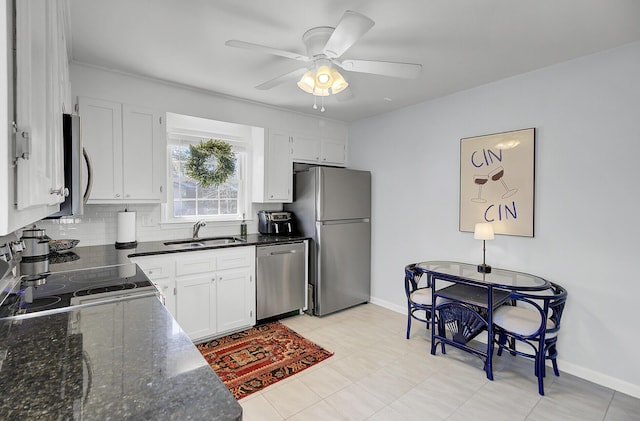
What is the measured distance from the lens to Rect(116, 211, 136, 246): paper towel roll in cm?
287

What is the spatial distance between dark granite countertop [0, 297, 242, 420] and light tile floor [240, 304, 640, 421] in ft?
4.48

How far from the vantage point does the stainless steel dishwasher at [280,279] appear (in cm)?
336

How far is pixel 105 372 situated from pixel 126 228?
8.03 ft

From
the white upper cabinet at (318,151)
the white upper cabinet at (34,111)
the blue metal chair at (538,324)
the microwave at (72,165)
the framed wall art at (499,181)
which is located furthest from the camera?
the white upper cabinet at (318,151)

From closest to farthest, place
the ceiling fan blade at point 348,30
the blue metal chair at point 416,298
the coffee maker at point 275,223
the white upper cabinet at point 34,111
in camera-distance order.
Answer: the white upper cabinet at point 34,111 → the ceiling fan blade at point 348,30 → the blue metal chair at point 416,298 → the coffee maker at point 275,223

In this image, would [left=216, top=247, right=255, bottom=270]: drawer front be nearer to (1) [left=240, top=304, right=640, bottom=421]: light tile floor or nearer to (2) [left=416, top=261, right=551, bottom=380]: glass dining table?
(1) [left=240, top=304, right=640, bottom=421]: light tile floor

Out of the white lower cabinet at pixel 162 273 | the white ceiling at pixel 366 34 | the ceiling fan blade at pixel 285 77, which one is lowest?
the white lower cabinet at pixel 162 273

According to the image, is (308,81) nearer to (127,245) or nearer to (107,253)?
(107,253)

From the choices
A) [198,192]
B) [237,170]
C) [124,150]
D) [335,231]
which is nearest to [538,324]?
[335,231]

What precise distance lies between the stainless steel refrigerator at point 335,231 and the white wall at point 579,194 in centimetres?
98

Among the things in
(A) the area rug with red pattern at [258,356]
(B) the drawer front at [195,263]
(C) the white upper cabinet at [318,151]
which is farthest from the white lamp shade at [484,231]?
(B) the drawer front at [195,263]

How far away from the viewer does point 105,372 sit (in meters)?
0.78

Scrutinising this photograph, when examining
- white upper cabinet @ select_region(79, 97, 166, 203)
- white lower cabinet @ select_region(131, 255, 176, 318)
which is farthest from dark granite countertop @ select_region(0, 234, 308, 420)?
white upper cabinet @ select_region(79, 97, 166, 203)

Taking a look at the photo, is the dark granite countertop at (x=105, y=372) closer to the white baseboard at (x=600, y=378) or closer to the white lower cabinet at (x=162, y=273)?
the white lower cabinet at (x=162, y=273)
